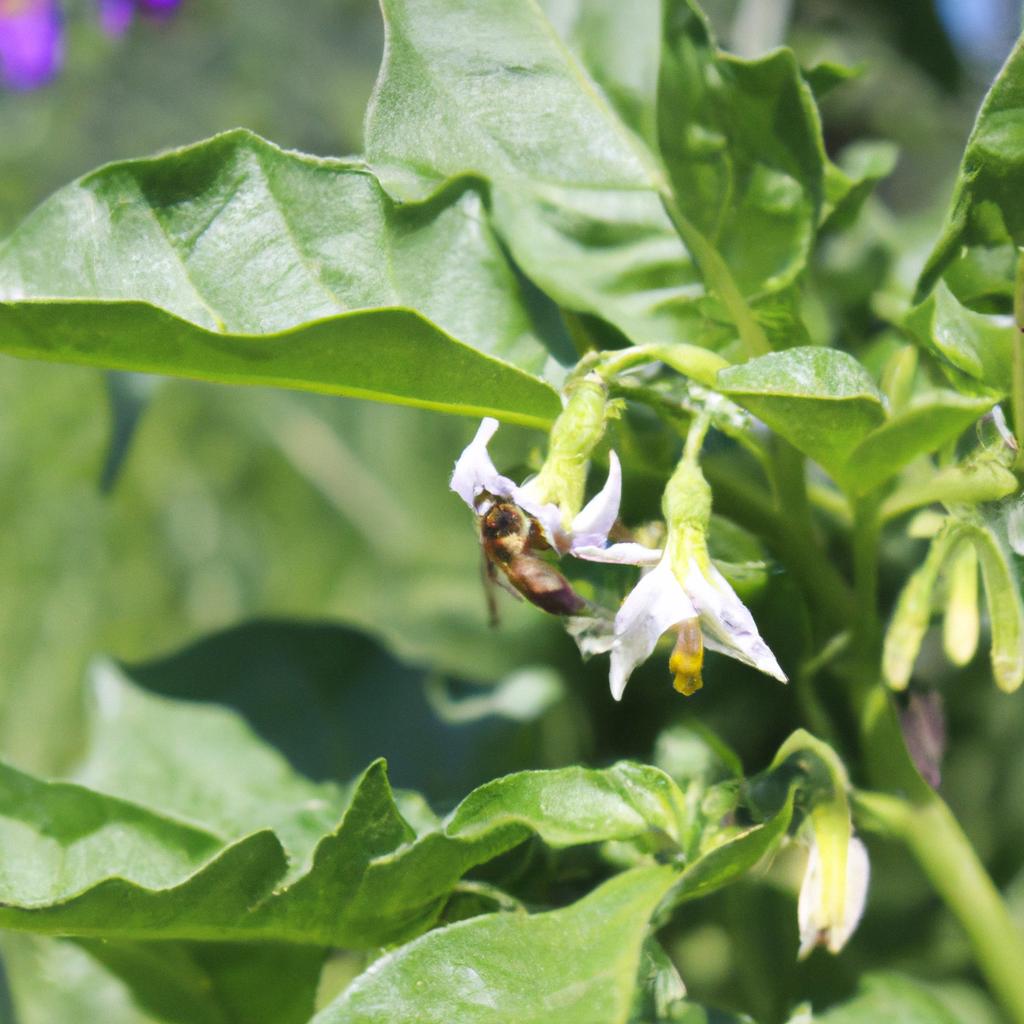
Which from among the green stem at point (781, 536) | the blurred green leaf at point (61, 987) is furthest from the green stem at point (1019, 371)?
the blurred green leaf at point (61, 987)

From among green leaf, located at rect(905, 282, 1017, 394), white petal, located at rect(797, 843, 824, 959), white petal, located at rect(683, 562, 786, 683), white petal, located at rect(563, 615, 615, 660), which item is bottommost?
white petal, located at rect(797, 843, 824, 959)

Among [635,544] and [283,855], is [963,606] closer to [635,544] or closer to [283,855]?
[635,544]

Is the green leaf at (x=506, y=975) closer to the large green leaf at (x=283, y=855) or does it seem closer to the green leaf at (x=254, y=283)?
the large green leaf at (x=283, y=855)

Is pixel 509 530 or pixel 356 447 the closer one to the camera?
pixel 509 530

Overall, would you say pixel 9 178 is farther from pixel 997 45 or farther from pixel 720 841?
pixel 720 841

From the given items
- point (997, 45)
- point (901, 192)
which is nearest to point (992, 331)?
point (997, 45)

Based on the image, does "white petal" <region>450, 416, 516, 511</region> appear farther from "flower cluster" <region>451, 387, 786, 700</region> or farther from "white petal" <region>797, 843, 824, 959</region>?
"white petal" <region>797, 843, 824, 959</region>

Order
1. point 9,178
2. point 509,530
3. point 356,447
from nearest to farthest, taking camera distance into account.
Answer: point 509,530 < point 356,447 < point 9,178

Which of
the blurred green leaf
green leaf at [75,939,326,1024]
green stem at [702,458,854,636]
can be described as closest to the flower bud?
green stem at [702,458,854,636]
